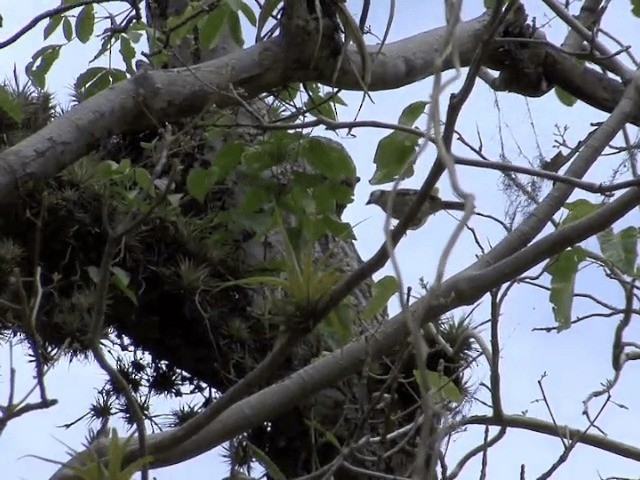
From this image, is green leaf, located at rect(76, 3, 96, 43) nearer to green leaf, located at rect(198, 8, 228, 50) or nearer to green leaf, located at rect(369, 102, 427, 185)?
green leaf, located at rect(198, 8, 228, 50)

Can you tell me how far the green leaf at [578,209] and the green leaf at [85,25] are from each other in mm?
933

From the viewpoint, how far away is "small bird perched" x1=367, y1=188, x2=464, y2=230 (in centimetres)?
132

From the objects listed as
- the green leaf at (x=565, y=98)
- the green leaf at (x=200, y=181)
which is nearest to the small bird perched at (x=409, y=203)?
the green leaf at (x=200, y=181)

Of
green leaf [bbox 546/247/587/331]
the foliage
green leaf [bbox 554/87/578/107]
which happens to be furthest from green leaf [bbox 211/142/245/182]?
green leaf [bbox 554/87/578/107]

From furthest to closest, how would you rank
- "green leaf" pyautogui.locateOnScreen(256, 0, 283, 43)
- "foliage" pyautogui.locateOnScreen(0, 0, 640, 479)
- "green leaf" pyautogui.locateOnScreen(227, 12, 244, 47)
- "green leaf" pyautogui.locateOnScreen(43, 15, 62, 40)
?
"green leaf" pyautogui.locateOnScreen(43, 15, 62, 40) → "green leaf" pyautogui.locateOnScreen(227, 12, 244, 47) → "green leaf" pyautogui.locateOnScreen(256, 0, 283, 43) → "foliage" pyautogui.locateOnScreen(0, 0, 640, 479)

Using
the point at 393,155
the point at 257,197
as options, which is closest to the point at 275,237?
the point at 257,197

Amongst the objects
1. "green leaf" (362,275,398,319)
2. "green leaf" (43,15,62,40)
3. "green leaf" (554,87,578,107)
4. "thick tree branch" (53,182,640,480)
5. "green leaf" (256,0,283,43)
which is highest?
"green leaf" (43,15,62,40)

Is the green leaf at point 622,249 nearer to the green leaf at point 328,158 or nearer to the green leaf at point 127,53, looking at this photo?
the green leaf at point 328,158

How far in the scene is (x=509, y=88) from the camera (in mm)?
1844

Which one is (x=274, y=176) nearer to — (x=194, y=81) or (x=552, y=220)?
(x=194, y=81)

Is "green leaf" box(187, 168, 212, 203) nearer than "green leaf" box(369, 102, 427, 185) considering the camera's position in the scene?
No

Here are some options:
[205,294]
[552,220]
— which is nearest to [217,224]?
[205,294]

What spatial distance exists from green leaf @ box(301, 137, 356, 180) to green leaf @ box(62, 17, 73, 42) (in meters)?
0.60

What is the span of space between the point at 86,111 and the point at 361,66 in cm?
38
